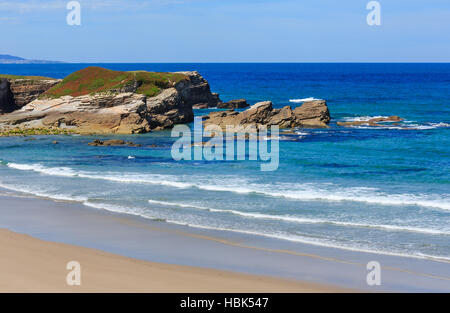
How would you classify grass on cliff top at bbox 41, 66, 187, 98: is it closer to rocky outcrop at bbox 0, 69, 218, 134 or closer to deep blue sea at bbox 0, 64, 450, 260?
rocky outcrop at bbox 0, 69, 218, 134

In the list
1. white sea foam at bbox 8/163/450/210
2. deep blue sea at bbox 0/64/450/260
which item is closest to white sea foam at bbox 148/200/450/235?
deep blue sea at bbox 0/64/450/260

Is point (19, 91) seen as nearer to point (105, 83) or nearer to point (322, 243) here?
point (105, 83)

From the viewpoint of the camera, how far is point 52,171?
31.2m

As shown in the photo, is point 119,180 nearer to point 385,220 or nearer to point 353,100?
point 385,220

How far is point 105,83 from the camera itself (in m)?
55.2

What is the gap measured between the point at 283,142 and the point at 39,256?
28.9 metres

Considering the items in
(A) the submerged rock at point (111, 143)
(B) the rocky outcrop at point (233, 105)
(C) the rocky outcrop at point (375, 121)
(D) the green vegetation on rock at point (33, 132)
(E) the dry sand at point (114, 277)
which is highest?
(B) the rocky outcrop at point (233, 105)

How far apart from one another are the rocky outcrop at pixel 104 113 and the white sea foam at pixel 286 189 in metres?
18.4

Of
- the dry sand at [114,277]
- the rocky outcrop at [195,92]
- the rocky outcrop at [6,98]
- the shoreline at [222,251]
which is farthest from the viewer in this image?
the rocky outcrop at [195,92]

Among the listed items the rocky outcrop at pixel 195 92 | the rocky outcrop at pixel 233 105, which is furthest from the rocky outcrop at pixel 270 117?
the rocky outcrop at pixel 233 105

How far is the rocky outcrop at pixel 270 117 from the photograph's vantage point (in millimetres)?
50594

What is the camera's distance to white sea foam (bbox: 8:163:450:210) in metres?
23.4

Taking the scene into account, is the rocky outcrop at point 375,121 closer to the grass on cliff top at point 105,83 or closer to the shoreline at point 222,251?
the grass on cliff top at point 105,83
